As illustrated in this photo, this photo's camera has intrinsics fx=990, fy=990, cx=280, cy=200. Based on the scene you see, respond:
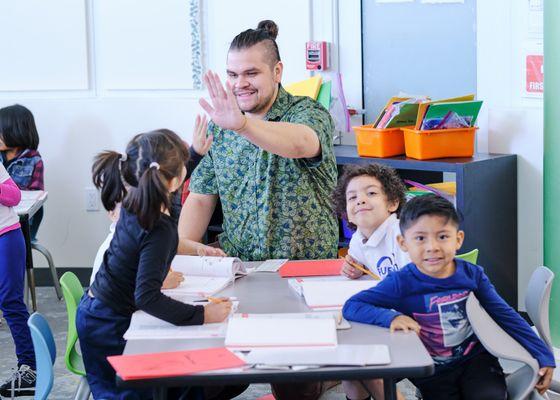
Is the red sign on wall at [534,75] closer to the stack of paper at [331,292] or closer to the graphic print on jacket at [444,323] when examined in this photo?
the stack of paper at [331,292]

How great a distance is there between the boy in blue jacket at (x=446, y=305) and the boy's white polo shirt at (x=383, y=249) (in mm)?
336

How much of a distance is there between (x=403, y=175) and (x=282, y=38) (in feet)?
3.51

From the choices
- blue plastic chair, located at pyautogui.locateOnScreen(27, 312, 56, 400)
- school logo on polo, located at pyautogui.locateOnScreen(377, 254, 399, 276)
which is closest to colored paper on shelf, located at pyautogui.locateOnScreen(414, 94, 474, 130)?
school logo on polo, located at pyautogui.locateOnScreen(377, 254, 399, 276)

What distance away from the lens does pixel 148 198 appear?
2.52 metres

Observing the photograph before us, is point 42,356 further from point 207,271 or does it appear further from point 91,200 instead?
point 91,200

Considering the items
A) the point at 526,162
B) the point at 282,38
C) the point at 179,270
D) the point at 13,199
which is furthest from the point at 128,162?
the point at 282,38

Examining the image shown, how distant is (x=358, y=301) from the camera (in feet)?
8.46

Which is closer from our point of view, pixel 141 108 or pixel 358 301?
pixel 358 301

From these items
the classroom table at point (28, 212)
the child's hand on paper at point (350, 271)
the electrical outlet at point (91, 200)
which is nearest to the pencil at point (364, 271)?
the child's hand on paper at point (350, 271)

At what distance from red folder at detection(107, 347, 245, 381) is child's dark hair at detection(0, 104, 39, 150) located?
3355 millimetres

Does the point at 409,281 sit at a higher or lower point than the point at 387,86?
lower

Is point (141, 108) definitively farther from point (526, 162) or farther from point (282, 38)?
point (526, 162)

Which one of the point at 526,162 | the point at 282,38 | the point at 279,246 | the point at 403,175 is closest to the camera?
the point at 279,246

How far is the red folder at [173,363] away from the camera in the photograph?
215 centimetres
